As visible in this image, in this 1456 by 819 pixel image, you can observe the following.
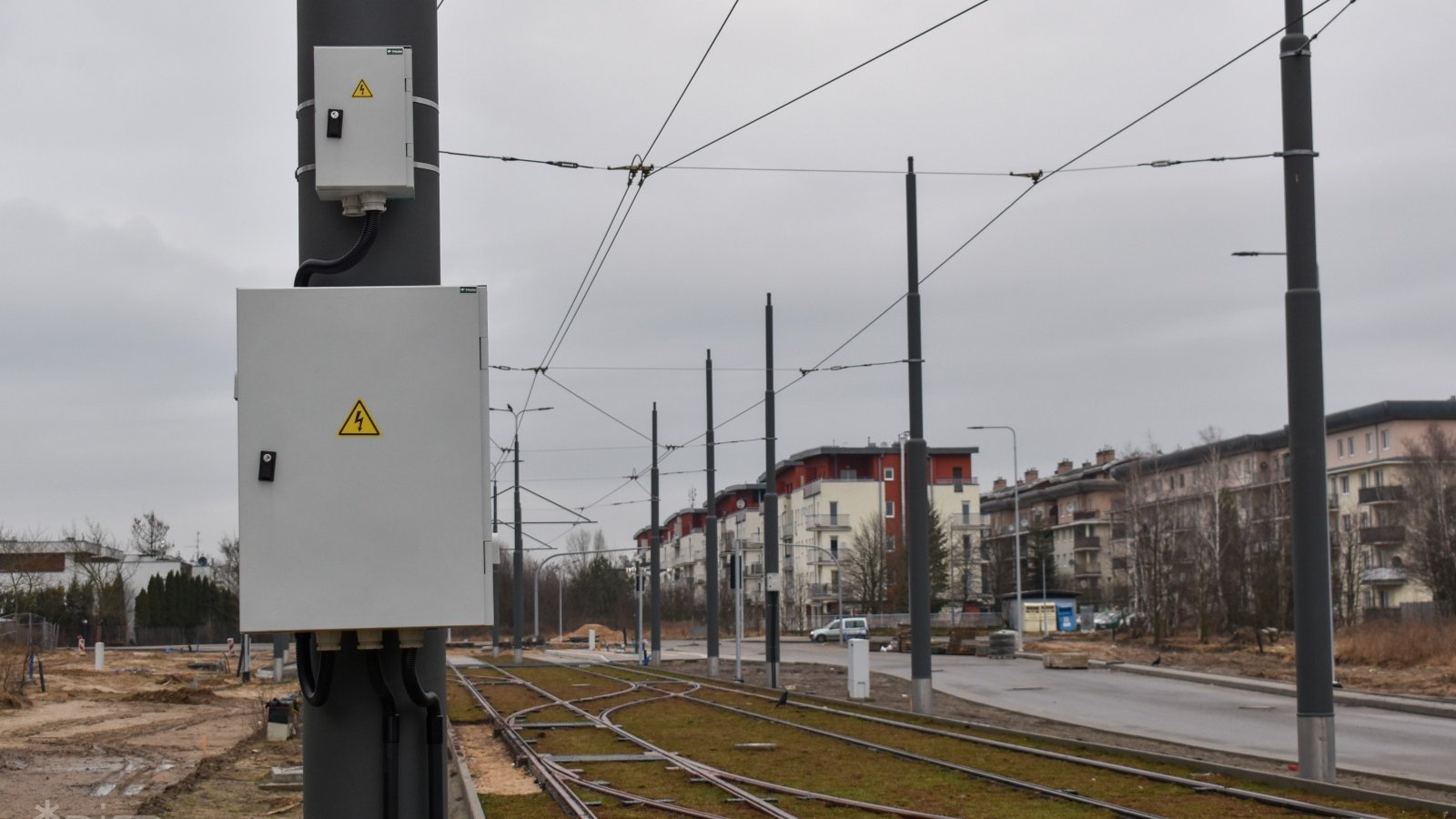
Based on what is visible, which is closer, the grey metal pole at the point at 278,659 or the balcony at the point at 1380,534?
the grey metal pole at the point at 278,659

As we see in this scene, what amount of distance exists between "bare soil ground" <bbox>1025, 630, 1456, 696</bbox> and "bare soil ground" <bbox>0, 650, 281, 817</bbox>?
25.8 metres

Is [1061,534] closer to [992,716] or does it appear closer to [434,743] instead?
[992,716]

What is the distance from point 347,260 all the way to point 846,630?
72.5 meters

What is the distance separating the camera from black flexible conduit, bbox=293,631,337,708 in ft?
14.1

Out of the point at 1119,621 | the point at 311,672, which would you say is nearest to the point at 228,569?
the point at 1119,621

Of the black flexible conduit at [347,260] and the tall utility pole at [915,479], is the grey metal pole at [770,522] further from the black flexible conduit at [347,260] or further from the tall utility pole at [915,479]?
the black flexible conduit at [347,260]

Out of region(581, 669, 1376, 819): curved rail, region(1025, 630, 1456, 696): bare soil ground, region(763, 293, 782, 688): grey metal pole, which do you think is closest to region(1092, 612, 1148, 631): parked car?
region(1025, 630, 1456, 696): bare soil ground

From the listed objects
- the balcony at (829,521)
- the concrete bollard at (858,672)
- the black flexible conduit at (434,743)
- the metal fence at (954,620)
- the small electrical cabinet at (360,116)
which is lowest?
the metal fence at (954,620)

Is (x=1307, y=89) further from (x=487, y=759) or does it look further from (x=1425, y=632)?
(x=1425, y=632)

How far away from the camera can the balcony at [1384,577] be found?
277 feet

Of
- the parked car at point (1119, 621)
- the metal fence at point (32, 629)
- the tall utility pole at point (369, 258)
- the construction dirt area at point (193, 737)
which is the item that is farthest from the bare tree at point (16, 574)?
the tall utility pole at point (369, 258)

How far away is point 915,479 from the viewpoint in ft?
83.5

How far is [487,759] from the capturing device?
18.2 meters

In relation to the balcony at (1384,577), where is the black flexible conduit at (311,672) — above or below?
above
